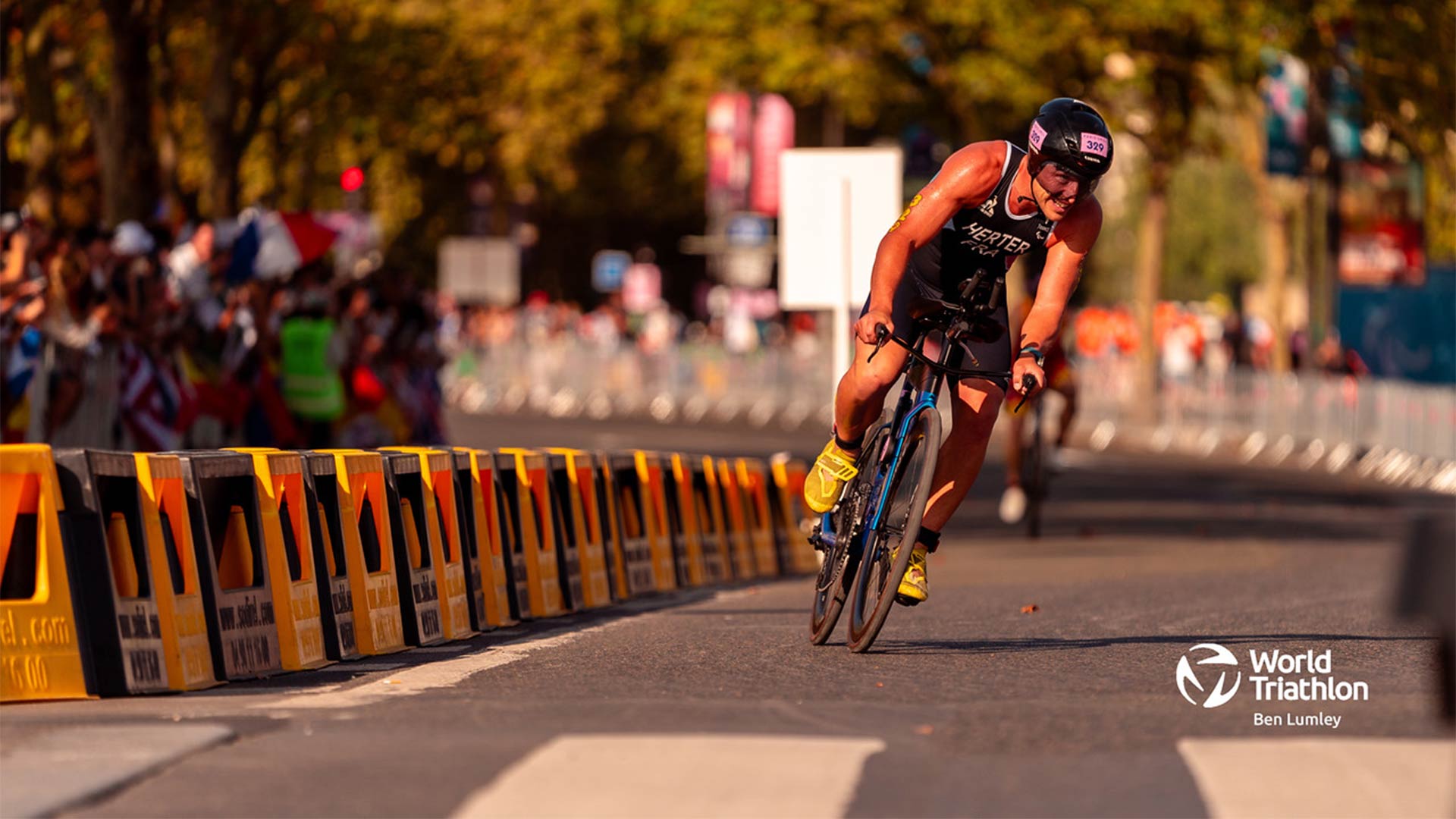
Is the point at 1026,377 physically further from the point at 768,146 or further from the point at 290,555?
the point at 768,146

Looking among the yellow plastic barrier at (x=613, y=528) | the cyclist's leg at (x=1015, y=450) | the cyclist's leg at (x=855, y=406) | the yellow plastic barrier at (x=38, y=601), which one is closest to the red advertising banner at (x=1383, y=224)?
the cyclist's leg at (x=1015, y=450)

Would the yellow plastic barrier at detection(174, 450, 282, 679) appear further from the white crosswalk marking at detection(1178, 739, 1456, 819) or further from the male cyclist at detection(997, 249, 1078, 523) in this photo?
the male cyclist at detection(997, 249, 1078, 523)

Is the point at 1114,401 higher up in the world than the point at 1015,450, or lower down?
lower down

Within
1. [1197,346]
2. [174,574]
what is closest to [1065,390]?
[174,574]

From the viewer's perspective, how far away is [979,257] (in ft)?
33.0

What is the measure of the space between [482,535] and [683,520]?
441 cm

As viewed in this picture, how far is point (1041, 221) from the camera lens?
982 cm

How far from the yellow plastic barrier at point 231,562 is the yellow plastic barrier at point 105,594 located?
39 centimetres

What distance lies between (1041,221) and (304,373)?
44.7 ft

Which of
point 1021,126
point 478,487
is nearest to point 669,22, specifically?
point 1021,126

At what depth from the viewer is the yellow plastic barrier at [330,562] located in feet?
32.8

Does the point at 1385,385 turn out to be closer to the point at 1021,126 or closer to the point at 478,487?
the point at 1021,126

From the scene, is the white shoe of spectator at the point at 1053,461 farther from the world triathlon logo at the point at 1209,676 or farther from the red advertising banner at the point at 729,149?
the red advertising banner at the point at 729,149

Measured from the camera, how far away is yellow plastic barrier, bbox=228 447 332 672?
9617mm
